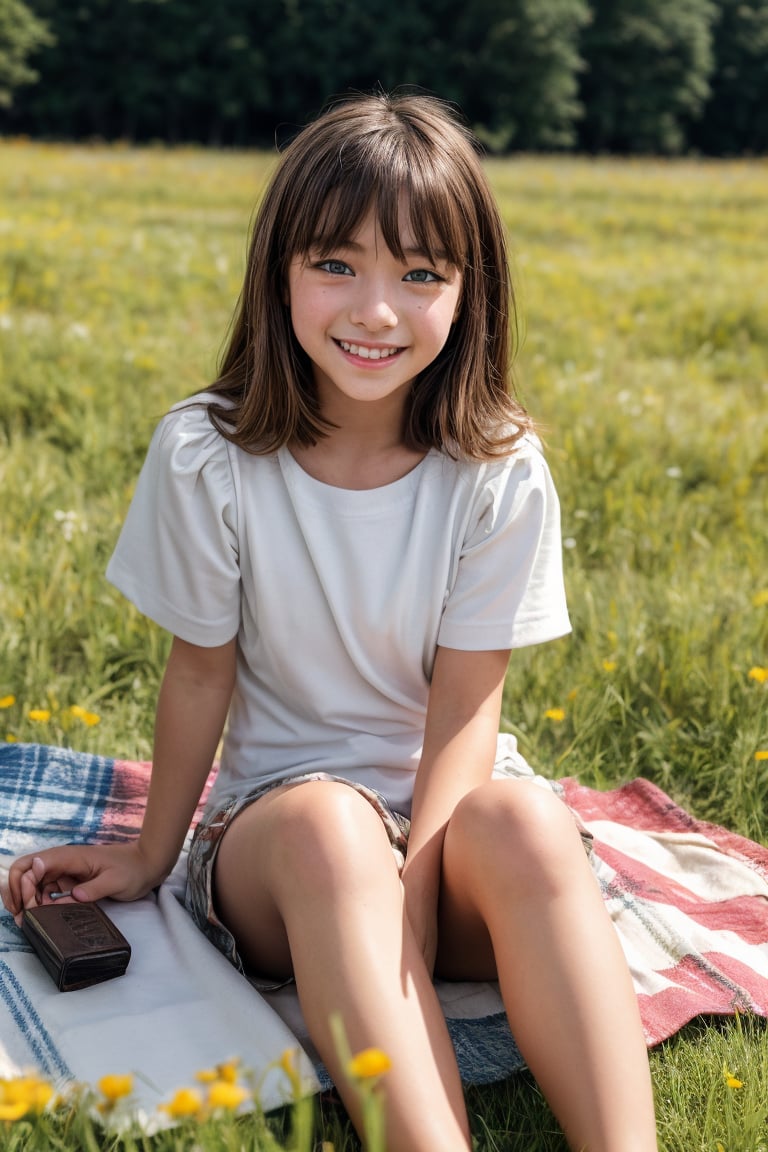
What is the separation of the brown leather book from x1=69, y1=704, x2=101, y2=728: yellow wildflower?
688 mm

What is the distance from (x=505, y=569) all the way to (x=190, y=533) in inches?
17.3

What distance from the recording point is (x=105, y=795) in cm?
216

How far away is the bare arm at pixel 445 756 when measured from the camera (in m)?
1.57

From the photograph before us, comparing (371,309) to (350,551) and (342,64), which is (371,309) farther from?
(342,64)

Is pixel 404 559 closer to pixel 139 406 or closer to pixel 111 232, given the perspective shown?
pixel 139 406

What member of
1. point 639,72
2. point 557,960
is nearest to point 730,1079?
point 557,960

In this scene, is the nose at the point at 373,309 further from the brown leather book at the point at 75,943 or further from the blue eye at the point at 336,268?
the brown leather book at the point at 75,943

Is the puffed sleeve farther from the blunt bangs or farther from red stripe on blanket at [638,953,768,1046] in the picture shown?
red stripe on blanket at [638,953,768,1046]

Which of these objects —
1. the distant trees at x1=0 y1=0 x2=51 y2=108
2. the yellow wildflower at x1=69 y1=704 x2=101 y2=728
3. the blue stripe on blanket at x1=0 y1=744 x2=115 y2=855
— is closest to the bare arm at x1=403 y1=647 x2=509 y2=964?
the blue stripe on blanket at x1=0 y1=744 x2=115 y2=855

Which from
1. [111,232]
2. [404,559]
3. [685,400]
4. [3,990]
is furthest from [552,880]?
[111,232]

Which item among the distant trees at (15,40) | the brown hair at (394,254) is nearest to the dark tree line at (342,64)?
the distant trees at (15,40)

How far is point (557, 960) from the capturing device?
138 centimetres

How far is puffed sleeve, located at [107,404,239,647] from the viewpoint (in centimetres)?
174

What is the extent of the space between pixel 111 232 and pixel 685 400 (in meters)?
3.95
